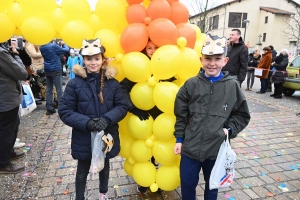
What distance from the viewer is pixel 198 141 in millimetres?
2129

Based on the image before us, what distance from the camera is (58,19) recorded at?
241 cm

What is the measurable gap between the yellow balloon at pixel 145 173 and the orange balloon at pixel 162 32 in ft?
4.27

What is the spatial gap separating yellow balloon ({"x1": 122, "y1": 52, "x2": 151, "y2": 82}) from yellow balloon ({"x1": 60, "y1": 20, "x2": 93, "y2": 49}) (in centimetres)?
46

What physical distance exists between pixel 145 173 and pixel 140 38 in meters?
1.41

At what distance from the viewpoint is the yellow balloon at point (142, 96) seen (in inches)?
94.5

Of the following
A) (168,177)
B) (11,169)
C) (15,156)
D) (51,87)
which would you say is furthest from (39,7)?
(51,87)

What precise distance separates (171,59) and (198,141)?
78 cm

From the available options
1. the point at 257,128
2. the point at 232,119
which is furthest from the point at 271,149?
the point at 232,119

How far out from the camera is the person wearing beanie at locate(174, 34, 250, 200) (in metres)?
2.10

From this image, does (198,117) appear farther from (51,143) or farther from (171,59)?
(51,143)

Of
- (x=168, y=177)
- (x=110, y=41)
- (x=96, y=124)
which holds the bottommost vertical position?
(x=168, y=177)

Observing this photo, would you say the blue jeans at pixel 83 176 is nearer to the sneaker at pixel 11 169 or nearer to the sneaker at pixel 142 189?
the sneaker at pixel 142 189

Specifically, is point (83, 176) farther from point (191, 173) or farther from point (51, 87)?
point (51, 87)

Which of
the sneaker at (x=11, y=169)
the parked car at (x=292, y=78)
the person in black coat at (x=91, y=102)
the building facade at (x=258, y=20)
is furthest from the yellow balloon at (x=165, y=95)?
the building facade at (x=258, y=20)
